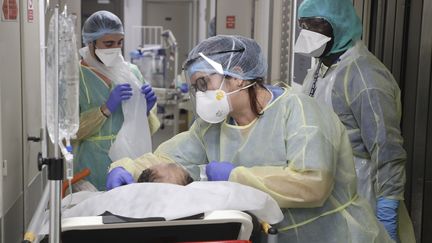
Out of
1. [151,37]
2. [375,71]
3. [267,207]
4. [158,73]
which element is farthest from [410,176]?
[151,37]

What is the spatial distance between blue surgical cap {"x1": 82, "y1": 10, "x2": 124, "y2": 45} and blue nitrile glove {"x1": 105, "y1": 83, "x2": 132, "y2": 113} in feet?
0.81

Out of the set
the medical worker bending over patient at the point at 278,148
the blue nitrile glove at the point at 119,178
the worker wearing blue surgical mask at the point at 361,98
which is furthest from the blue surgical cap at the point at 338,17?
the blue nitrile glove at the point at 119,178

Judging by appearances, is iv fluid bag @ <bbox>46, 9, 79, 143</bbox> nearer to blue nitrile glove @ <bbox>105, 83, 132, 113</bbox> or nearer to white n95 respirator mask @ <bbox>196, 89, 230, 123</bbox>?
white n95 respirator mask @ <bbox>196, 89, 230, 123</bbox>

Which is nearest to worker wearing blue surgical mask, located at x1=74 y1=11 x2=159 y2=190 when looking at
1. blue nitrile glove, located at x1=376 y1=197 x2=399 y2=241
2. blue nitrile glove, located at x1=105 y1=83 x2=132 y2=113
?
blue nitrile glove, located at x1=105 y1=83 x2=132 y2=113

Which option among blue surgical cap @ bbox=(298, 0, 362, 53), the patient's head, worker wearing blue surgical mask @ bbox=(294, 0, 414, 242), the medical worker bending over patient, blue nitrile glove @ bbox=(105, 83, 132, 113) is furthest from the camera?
blue nitrile glove @ bbox=(105, 83, 132, 113)

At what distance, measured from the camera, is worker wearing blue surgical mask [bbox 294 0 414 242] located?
1.83 m

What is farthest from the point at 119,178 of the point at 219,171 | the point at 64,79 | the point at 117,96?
the point at 117,96

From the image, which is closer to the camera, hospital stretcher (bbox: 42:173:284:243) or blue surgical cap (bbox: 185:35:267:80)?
hospital stretcher (bbox: 42:173:284:243)

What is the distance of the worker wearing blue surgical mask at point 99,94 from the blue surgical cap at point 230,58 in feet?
2.87

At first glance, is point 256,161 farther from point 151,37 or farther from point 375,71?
point 151,37

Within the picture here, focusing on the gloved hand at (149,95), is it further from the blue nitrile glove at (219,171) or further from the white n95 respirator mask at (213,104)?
the blue nitrile glove at (219,171)

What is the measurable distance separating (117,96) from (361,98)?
3.39ft

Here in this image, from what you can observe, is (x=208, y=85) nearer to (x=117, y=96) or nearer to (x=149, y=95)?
(x=117, y=96)

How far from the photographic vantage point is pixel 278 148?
147cm
